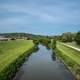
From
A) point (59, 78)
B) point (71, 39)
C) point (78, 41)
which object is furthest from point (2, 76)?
point (71, 39)

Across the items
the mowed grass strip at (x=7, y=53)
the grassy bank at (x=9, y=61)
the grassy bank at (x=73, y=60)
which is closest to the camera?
the grassy bank at (x=9, y=61)

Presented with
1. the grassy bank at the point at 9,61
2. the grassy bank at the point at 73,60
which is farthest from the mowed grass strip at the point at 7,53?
the grassy bank at the point at 73,60

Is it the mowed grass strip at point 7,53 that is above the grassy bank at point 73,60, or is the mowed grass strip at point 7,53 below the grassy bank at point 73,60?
above

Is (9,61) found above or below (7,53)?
above

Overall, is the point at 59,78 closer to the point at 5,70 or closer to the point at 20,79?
the point at 20,79

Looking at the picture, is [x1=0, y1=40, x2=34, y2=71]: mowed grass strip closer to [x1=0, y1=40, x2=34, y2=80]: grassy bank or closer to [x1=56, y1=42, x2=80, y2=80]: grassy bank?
[x1=0, y1=40, x2=34, y2=80]: grassy bank

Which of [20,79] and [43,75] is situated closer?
[20,79]

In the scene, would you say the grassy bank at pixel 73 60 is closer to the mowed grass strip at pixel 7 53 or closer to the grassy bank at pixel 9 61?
the grassy bank at pixel 9 61

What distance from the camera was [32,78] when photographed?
23.1 meters

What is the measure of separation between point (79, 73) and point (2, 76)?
27.1 ft

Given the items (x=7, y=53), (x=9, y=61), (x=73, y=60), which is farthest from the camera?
(x=7, y=53)

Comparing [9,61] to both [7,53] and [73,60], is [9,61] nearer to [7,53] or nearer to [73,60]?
[73,60]

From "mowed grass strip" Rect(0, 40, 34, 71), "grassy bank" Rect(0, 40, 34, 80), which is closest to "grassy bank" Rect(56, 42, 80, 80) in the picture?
"grassy bank" Rect(0, 40, 34, 80)

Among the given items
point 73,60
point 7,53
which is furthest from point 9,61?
point 7,53
